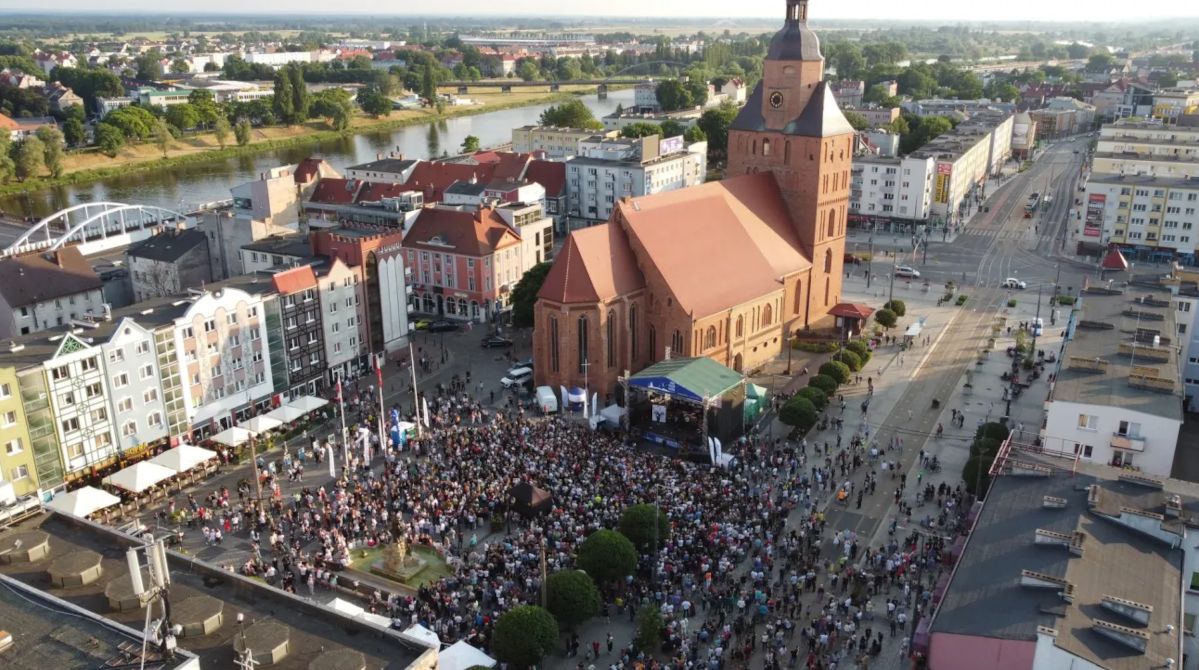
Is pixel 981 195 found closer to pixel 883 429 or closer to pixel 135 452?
pixel 883 429

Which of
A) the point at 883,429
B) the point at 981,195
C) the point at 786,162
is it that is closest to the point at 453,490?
the point at 883,429

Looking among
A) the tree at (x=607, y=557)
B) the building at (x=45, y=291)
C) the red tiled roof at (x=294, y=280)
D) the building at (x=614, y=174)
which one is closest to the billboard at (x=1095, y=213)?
the building at (x=614, y=174)

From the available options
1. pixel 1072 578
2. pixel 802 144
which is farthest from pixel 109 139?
pixel 1072 578

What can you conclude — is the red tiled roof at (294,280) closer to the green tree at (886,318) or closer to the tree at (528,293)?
the tree at (528,293)

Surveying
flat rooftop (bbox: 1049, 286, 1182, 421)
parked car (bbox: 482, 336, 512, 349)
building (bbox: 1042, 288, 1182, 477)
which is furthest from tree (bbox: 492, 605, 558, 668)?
parked car (bbox: 482, 336, 512, 349)

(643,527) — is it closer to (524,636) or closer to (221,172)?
(524,636)
